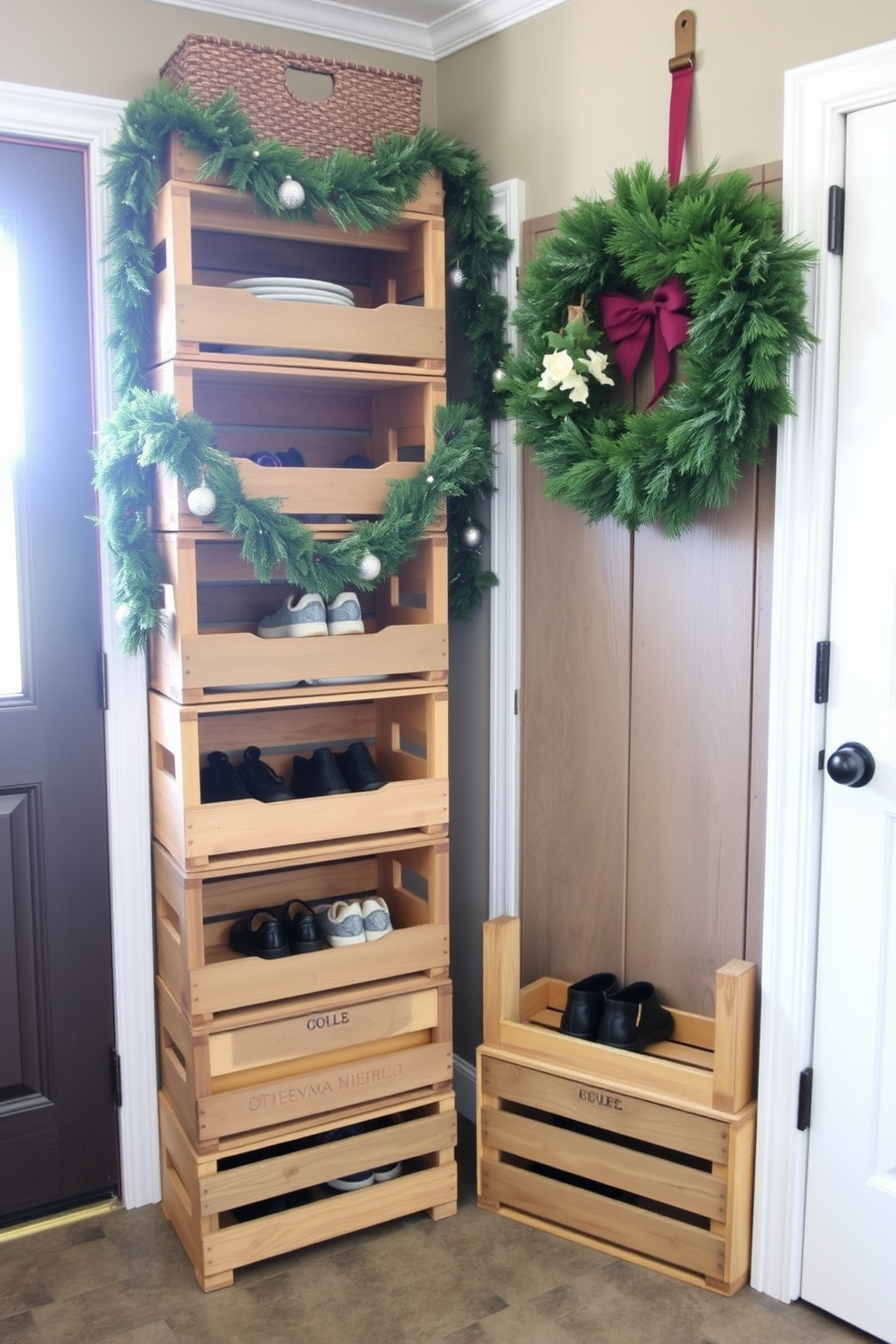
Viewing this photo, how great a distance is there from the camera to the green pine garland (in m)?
2.12

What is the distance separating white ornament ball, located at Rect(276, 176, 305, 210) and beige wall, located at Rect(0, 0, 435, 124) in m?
0.42

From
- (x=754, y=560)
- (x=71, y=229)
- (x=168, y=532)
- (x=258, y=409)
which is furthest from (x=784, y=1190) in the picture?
(x=71, y=229)

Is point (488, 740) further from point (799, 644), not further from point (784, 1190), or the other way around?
point (784, 1190)

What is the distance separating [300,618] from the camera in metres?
2.30

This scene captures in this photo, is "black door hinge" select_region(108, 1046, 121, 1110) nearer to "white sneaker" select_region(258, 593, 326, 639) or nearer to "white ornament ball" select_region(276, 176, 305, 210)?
"white sneaker" select_region(258, 593, 326, 639)

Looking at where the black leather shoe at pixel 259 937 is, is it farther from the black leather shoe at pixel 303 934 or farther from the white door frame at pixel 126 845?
the white door frame at pixel 126 845

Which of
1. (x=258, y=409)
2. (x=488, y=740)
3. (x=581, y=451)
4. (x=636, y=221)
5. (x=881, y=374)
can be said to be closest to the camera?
(x=881, y=374)

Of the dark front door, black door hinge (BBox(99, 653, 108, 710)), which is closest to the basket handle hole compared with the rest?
the dark front door

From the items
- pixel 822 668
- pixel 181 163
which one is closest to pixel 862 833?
pixel 822 668

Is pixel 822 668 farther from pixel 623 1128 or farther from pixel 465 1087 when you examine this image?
pixel 465 1087

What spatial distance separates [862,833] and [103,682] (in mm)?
1459

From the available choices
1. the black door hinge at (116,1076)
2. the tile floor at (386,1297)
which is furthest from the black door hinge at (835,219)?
the black door hinge at (116,1076)

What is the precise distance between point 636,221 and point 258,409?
0.86 meters

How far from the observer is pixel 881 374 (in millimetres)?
1946
